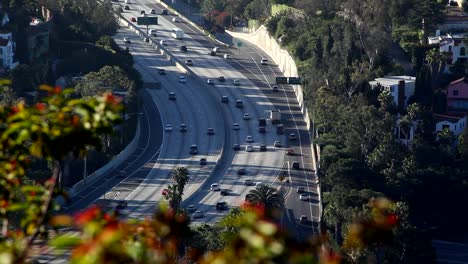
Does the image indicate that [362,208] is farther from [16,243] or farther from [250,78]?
[16,243]

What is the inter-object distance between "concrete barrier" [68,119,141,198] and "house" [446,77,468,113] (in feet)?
59.0

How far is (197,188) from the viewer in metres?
67.1

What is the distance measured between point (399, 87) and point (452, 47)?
7.82 meters

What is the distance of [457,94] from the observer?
7856 cm

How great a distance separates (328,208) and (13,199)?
166 ft

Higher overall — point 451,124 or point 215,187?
point 451,124

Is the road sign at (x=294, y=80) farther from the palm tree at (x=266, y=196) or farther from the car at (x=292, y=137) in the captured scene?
the palm tree at (x=266, y=196)

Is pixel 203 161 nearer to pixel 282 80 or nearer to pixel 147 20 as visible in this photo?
pixel 282 80

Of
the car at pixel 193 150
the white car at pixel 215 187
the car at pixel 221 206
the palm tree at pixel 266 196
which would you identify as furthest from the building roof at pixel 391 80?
the palm tree at pixel 266 196

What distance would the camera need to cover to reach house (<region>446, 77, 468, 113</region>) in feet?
257

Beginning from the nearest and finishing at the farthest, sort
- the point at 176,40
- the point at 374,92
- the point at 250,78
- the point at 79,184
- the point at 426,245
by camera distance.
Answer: the point at 426,245, the point at 79,184, the point at 374,92, the point at 250,78, the point at 176,40

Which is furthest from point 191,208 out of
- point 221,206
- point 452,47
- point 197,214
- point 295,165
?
point 452,47

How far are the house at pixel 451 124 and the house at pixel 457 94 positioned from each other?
8.41ft

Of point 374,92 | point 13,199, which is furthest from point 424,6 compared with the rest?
point 13,199
